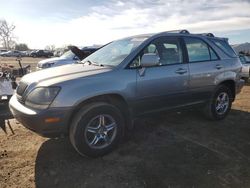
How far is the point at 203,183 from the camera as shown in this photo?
361 cm

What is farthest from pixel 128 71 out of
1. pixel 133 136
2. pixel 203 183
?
pixel 203 183

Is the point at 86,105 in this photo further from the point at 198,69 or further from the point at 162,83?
the point at 198,69

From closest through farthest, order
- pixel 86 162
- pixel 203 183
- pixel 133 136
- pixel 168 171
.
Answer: pixel 203 183 → pixel 168 171 → pixel 86 162 → pixel 133 136

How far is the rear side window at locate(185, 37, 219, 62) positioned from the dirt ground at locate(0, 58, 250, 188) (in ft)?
4.59

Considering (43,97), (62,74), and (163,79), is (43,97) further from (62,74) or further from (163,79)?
(163,79)

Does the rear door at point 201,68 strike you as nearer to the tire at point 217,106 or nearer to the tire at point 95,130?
the tire at point 217,106

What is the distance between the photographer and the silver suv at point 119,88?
388 cm

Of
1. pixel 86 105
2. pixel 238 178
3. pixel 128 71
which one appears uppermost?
pixel 128 71

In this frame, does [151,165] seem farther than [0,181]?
Yes

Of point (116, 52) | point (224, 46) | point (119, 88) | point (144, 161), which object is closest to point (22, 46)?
point (224, 46)

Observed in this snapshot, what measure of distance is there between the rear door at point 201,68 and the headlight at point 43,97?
2644 mm

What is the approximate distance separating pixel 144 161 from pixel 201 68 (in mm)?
2302

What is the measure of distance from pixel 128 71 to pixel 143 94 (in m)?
0.46

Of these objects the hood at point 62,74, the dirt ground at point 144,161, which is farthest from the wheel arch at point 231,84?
the hood at point 62,74
